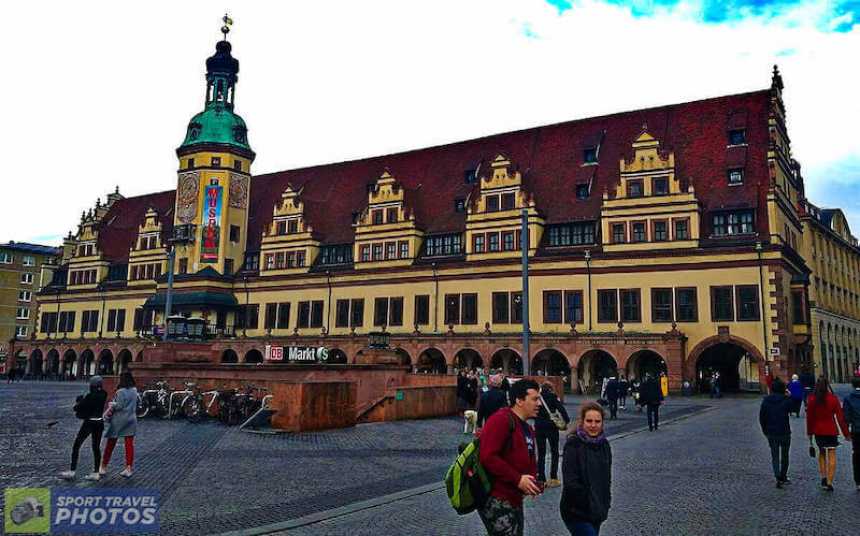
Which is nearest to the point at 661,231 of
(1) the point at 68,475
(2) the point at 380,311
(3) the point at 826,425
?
(2) the point at 380,311

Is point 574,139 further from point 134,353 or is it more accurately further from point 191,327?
point 134,353

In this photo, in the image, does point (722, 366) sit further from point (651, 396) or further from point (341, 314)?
point (651, 396)

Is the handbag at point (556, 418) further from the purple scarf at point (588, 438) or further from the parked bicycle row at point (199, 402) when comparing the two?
the parked bicycle row at point (199, 402)

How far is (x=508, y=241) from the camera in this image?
164ft

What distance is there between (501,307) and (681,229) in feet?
42.9

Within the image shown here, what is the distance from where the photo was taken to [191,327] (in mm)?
51031

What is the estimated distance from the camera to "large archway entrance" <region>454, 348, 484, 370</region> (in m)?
50.6

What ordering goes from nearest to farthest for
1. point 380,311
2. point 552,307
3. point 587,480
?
point 587,480 → point 552,307 → point 380,311

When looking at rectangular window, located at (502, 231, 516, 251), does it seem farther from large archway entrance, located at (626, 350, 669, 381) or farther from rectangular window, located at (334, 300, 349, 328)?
rectangular window, located at (334, 300, 349, 328)

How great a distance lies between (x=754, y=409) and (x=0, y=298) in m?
110

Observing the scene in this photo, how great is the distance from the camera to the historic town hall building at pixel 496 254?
43.3 m

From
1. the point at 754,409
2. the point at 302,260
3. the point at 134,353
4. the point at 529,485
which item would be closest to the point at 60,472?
the point at 529,485

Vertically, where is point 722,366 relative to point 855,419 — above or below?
above

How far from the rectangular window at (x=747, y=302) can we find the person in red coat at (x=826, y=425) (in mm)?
31217
